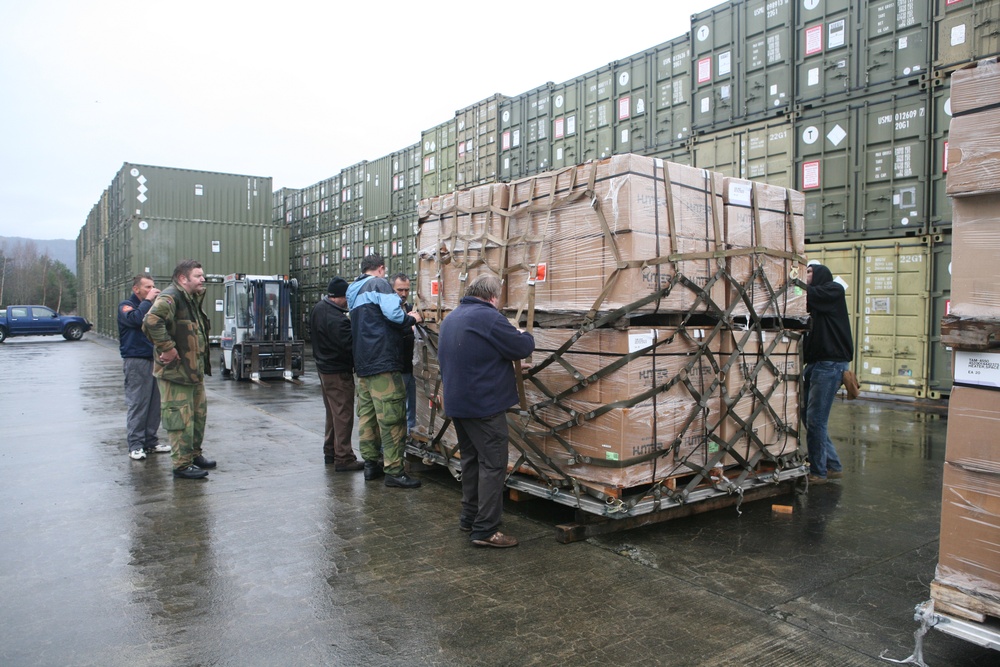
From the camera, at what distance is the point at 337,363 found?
645cm

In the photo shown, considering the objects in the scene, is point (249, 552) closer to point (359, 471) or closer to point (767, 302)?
point (359, 471)

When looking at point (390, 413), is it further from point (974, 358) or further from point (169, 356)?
point (974, 358)

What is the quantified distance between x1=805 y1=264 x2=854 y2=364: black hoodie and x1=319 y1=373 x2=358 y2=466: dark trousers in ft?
14.0

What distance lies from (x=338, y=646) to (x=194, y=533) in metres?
2.08

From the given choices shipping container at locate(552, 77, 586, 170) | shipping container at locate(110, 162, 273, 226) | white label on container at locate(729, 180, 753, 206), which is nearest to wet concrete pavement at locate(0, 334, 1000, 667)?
white label on container at locate(729, 180, 753, 206)

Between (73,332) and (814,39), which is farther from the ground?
(814,39)

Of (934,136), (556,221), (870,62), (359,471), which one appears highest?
(870,62)

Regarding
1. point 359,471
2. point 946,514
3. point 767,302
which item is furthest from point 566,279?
point 359,471

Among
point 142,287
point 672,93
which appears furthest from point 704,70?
point 142,287

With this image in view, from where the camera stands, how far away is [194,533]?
4.58 meters

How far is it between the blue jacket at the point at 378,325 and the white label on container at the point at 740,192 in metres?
2.73

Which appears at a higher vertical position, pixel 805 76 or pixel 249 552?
pixel 805 76

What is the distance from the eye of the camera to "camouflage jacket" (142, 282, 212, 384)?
5.82 meters

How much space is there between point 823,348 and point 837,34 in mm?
7569
